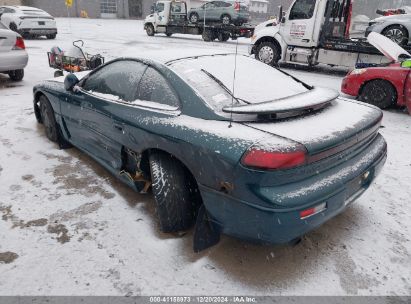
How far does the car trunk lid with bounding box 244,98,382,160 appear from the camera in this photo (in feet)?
7.27

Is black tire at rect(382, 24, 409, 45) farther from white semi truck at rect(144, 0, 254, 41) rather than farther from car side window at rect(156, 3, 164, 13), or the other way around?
car side window at rect(156, 3, 164, 13)

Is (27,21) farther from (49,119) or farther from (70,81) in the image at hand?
(70,81)

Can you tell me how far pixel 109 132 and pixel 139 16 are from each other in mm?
42529

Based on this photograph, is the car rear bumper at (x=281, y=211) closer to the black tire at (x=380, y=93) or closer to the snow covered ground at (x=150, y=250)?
Answer: the snow covered ground at (x=150, y=250)

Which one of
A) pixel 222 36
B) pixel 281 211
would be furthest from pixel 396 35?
pixel 281 211

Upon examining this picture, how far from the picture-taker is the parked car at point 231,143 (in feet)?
7.00

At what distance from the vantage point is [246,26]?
18.3m

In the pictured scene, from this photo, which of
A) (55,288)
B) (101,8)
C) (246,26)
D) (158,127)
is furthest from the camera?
(101,8)

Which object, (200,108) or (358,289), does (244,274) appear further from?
(200,108)

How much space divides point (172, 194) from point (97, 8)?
41.0 meters

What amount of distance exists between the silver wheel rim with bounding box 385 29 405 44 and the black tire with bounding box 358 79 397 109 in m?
5.49

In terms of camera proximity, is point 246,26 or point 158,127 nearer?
point 158,127

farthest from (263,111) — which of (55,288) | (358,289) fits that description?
(55,288)

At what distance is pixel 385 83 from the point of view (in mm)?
6480
